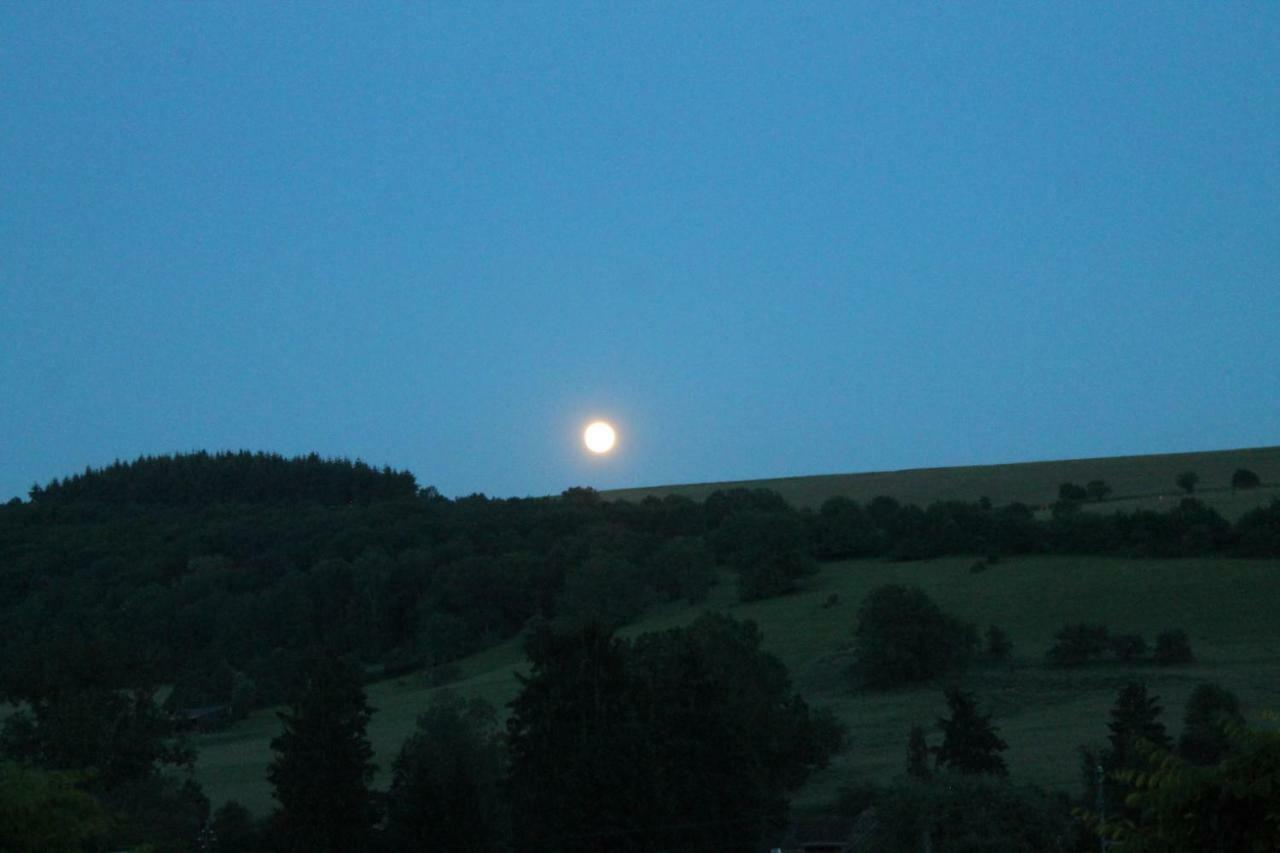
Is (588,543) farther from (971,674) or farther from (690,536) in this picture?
(971,674)

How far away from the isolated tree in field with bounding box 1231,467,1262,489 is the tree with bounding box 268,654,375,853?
7316 cm

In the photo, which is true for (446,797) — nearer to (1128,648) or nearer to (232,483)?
(1128,648)

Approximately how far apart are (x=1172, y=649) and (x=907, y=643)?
991 centimetres

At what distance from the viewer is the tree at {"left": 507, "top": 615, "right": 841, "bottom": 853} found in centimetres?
3327

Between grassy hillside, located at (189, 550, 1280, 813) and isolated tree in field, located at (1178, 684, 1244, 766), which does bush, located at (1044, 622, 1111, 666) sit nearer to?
grassy hillside, located at (189, 550, 1280, 813)

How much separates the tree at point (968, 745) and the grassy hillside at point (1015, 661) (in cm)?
126

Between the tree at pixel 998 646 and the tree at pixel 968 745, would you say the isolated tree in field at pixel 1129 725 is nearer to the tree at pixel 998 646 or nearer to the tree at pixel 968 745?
the tree at pixel 968 745

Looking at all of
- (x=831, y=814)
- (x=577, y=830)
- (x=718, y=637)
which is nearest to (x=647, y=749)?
(x=577, y=830)

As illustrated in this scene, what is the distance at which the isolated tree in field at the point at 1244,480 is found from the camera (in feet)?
306

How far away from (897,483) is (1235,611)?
58.6 metres

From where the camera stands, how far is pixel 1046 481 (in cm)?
10969

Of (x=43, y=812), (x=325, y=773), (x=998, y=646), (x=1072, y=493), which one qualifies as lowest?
(x=998, y=646)

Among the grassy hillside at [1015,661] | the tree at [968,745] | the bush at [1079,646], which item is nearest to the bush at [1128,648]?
the bush at [1079,646]

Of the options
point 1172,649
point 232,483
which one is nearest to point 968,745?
point 1172,649
